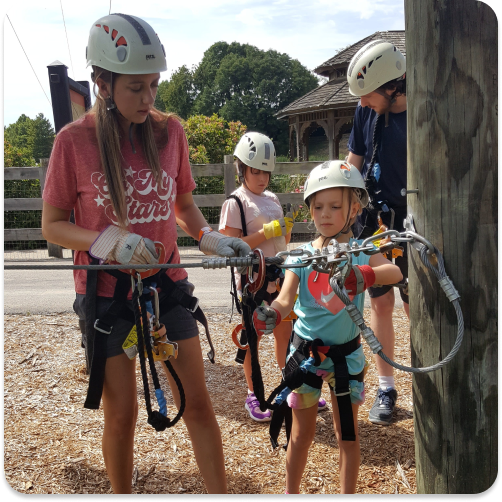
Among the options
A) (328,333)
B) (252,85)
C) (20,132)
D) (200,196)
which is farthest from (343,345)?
(20,132)

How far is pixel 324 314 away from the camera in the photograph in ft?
→ 7.52

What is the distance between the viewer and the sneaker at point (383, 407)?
3.29 m

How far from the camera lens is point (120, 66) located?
6.70 feet

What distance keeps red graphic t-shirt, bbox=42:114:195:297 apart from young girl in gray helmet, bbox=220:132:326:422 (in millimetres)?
1022

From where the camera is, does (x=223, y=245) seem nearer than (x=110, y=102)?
No

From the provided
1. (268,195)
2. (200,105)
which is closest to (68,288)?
(268,195)

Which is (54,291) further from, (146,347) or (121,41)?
(121,41)

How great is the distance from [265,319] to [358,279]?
1.19ft

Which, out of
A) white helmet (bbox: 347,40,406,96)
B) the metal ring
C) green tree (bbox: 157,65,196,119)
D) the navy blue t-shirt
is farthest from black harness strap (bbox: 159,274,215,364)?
green tree (bbox: 157,65,196,119)

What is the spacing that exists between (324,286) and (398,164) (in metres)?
1.29

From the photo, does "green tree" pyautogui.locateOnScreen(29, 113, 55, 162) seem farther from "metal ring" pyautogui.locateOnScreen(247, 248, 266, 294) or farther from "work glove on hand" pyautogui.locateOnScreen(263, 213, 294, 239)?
"metal ring" pyautogui.locateOnScreen(247, 248, 266, 294)

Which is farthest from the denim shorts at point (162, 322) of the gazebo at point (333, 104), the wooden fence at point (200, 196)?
the gazebo at point (333, 104)

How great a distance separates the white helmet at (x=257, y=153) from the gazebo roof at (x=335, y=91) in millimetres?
16986

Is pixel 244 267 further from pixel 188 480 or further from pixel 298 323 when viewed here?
pixel 188 480
